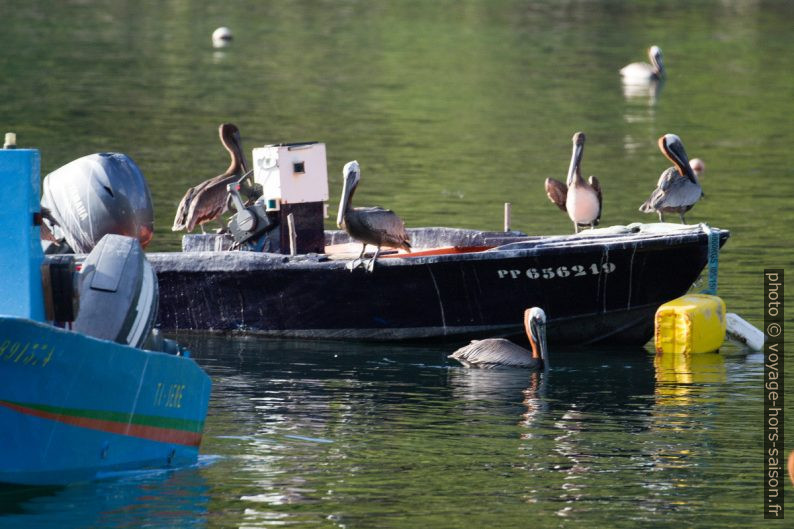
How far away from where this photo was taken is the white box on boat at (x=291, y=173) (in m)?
17.5

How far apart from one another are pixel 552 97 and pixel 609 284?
2505cm

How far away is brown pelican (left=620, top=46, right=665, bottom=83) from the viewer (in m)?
45.0

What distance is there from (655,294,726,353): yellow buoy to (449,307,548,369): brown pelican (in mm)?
1292

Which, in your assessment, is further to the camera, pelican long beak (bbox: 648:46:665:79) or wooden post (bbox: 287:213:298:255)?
pelican long beak (bbox: 648:46:665:79)

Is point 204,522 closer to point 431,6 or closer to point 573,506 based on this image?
point 573,506

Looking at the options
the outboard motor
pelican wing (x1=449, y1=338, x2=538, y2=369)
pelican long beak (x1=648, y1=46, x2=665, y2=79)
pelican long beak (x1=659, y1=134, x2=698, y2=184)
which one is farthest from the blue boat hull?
pelican long beak (x1=648, y1=46, x2=665, y2=79)

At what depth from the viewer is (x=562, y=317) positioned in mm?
16875

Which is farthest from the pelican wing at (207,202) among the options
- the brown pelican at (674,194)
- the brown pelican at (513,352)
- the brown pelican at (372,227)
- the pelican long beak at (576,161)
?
the brown pelican at (674,194)

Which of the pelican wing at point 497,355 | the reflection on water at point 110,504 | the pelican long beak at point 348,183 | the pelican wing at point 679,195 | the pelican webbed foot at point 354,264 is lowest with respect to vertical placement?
the reflection on water at point 110,504

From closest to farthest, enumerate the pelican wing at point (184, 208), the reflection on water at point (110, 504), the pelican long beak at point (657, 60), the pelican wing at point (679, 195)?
the reflection on water at point (110, 504)
the pelican wing at point (184, 208)
the pelican wing at point (679, 195)
the pelican long beak at point (657, 60)

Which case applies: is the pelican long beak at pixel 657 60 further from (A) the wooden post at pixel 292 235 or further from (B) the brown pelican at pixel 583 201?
(A) the wooden post at pixel 292 235

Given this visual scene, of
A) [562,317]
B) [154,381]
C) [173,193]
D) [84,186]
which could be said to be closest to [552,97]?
[173,193]

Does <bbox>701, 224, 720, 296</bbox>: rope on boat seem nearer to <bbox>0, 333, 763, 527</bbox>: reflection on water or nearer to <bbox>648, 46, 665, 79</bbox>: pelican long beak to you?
<bbox>0, 333, 763, 527</bbox>: reflection on water

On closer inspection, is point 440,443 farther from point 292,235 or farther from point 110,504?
point 292,235
